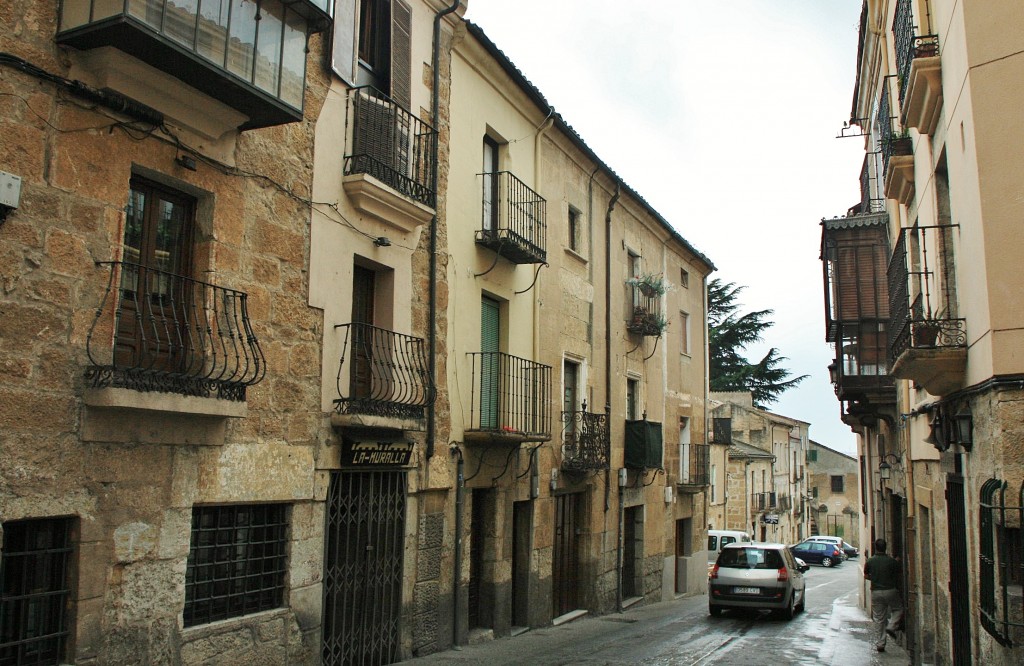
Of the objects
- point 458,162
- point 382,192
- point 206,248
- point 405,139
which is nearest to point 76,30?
point 206,248

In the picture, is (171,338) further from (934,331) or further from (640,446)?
(640,446)

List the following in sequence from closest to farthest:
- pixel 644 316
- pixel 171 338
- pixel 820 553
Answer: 1. pixel 171 338
2. pixel 644 316
3. pixel 820 553

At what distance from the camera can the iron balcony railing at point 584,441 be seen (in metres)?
15.2

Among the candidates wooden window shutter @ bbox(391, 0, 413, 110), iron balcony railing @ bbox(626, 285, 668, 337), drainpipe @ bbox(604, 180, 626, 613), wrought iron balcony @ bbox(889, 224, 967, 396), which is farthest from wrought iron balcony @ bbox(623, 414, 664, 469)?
wooden window shutter @ bbox(391, 0, 413, 110)

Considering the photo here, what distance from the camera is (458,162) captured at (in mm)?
12312

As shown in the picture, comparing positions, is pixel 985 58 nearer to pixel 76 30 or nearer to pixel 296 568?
pixel 76 30

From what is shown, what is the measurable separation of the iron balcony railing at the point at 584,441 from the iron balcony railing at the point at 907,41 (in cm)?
753

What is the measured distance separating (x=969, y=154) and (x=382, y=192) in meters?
5.83

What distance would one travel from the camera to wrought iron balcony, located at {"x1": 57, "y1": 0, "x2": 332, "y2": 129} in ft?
21.2

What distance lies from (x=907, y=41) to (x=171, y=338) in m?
7.96

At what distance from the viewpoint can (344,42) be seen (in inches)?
387

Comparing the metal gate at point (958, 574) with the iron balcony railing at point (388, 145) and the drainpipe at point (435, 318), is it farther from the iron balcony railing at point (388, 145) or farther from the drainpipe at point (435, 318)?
the iron balcony railing at point (388, 145)

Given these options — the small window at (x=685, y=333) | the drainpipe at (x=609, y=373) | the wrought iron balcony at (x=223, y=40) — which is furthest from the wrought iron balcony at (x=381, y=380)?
the small window at (x=685, y=333)

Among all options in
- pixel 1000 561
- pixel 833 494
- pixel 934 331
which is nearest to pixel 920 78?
pixel 934 331
